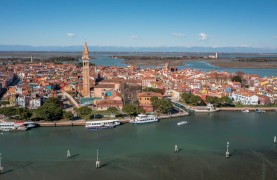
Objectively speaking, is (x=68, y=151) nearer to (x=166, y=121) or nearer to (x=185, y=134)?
(x=185, y=134)

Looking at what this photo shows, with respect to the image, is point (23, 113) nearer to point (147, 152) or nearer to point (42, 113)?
point (42, 113)

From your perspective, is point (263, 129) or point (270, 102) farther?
point (270, 102)

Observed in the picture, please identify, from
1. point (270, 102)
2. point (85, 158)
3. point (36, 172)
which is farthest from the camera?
point (270, 102)

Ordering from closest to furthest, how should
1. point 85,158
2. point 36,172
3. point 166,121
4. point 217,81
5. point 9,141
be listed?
point 36,172 < point 85,158 < point 9,141 < point 166,121 < point 217,81

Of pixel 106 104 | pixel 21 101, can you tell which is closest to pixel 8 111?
pixel 21 101

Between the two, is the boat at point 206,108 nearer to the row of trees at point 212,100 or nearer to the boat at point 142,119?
the row of trees at point 212,100

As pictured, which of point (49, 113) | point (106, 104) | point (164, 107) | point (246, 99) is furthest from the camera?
point (246, 99)

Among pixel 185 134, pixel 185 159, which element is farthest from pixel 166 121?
pixel 185 159

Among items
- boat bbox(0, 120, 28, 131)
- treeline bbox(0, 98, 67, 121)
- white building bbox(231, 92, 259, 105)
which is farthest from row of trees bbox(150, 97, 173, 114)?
boat bbox(0, 120, 28, 131)

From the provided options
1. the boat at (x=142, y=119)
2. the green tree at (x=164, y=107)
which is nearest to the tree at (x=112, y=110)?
the boat at (x=142, y=119)
